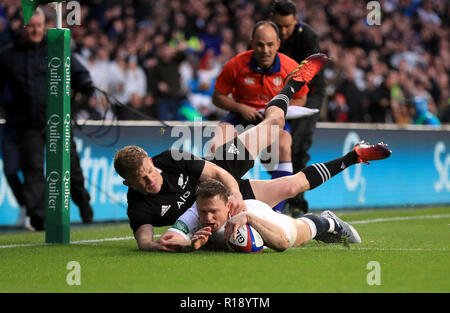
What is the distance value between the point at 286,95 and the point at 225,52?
387 inches

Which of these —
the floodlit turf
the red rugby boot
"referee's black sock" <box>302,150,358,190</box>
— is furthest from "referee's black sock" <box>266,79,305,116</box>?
the floodlit turf

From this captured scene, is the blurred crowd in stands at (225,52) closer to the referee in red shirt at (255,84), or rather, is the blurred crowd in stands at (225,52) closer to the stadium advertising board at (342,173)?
the stadium advertising board at (342,173)

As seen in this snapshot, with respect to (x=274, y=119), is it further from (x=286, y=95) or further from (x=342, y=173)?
(x=342, y=173)

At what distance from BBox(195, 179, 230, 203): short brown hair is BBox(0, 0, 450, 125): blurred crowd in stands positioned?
4.47m

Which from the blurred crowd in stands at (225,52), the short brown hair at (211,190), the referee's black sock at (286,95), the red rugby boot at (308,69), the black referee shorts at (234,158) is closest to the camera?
the short brown hair at (211,190)

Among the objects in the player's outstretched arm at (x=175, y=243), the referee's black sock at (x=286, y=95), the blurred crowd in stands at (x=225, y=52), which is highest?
the blurred crowd in stands at (x=225, y=52)

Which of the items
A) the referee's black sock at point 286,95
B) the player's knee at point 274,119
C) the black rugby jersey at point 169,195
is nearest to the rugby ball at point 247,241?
the black rugby jersey at point 169,195

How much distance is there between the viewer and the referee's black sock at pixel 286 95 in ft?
27.5

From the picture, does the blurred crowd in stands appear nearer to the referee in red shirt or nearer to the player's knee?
the referee in red shirt

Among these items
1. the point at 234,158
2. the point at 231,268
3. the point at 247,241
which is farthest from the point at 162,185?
the point at 231,268

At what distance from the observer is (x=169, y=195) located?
7.32 meters

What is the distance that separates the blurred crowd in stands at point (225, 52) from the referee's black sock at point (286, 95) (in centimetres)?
308

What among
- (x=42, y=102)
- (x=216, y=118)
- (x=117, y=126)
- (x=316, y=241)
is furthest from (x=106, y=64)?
(x=316, y=241)

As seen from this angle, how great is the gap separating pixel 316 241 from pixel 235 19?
13.5 m
